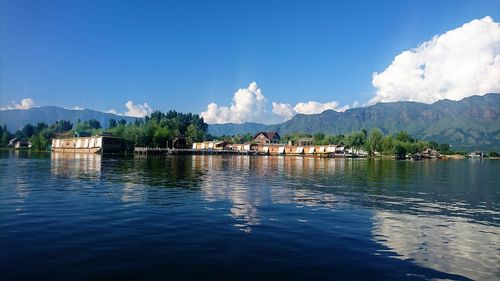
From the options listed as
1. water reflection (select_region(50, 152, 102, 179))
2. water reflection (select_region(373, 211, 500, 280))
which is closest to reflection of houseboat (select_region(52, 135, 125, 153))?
water reflection (select_region(50, 152, 102, 179))

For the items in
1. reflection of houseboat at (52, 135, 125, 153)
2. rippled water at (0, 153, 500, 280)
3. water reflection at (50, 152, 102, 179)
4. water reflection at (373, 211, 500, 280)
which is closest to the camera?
rippled water at (0, 153, 500, 280)

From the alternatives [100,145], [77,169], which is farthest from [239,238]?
[100,145]

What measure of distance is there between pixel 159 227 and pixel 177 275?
801cm

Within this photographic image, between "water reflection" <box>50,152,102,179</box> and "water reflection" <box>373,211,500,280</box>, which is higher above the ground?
"water reflection" <box>50,152,102,179</box>

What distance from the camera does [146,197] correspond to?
31.7 metres

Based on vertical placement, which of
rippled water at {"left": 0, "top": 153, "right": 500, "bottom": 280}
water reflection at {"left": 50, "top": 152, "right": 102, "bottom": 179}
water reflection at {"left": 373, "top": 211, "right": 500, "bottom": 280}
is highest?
water reflection at {"left": 50, "top": 152, "right": 102, "bottom": 179}

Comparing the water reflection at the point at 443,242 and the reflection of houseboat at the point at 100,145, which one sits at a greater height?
the reflection of houseboat at the point at 100,145

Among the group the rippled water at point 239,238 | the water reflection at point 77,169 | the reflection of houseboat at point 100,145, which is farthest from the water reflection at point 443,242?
the reflection of houseboat at point 100,145

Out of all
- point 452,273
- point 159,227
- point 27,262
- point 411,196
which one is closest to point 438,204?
point 411,196

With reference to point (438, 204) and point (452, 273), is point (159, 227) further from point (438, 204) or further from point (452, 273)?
point (438, 204)

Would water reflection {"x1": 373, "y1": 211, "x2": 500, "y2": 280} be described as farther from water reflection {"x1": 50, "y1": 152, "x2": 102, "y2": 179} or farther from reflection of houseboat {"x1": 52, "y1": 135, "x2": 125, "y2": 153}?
reflection of houseboat {"x1": 52, "y1": 135, "x2": 125, "y2": 153}

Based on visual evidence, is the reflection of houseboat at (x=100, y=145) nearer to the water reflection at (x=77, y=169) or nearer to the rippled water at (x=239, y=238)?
the water reflection at (x=77, y=169)

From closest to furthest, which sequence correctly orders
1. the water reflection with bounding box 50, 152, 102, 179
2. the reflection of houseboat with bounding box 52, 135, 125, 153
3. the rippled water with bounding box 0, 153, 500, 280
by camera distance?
the rippled water with bounding box 0, 153, 500, 280 < the water reflection with bounding box 50, 152, 102, 179 < the reflection of houseboat with bounding box 52, 135, 125, 153

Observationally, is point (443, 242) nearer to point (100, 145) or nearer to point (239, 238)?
point (239, 238)
